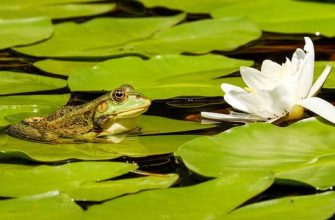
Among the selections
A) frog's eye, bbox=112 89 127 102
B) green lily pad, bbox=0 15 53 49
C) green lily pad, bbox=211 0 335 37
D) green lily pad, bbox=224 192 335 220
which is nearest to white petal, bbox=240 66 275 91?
frog's eye, bbox=112 89 127 102

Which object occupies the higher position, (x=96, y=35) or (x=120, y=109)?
(x=96, y=35)

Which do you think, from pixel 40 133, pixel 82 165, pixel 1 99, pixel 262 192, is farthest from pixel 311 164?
pixel 1 99

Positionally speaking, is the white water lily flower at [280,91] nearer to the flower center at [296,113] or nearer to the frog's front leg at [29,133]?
the flower center at [296,113]

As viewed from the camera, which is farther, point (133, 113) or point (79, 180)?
point (133, 113)

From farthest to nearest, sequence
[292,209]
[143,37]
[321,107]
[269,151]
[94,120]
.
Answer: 1. [143,37]
2. [94,120]
3. [321,107]
4. [269,151]
5. [292,209]

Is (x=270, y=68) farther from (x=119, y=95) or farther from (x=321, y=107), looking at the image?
(x=119, y=95)

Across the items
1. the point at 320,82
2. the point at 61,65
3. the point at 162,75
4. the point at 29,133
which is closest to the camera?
the point at 320,82

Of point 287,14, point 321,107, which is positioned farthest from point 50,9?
point 321,107
